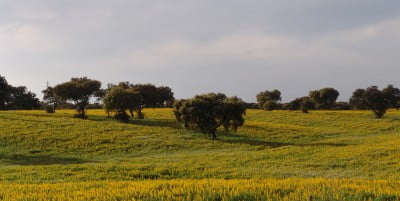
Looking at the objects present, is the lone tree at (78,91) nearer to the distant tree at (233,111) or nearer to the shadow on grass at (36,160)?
the distant tree at (233,111)

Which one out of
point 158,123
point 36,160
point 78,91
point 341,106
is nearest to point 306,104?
point 341,106

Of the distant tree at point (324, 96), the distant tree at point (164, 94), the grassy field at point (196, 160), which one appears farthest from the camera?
the distant tree at point (324, 96)

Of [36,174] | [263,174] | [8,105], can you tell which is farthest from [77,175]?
[8,105]

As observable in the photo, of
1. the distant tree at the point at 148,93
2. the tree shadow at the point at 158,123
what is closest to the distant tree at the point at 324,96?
the distant tree at the point at 148,93

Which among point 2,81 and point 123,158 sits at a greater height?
point 2,81

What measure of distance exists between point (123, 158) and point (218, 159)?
10948 mm

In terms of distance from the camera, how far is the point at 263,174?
98.6 ft

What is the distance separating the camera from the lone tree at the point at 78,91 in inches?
3602

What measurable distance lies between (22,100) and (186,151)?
99.4 meters

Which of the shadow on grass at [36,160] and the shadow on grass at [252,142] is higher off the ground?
the shadow on grass at [252,142]

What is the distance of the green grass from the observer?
30.4 metres

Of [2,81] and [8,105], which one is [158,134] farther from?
[8,105]

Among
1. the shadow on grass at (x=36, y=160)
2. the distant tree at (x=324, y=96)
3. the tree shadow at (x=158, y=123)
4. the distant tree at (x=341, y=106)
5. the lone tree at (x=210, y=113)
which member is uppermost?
the distant tree at (x=324, y=96)

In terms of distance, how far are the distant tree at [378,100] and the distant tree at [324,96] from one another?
24.9 metres
